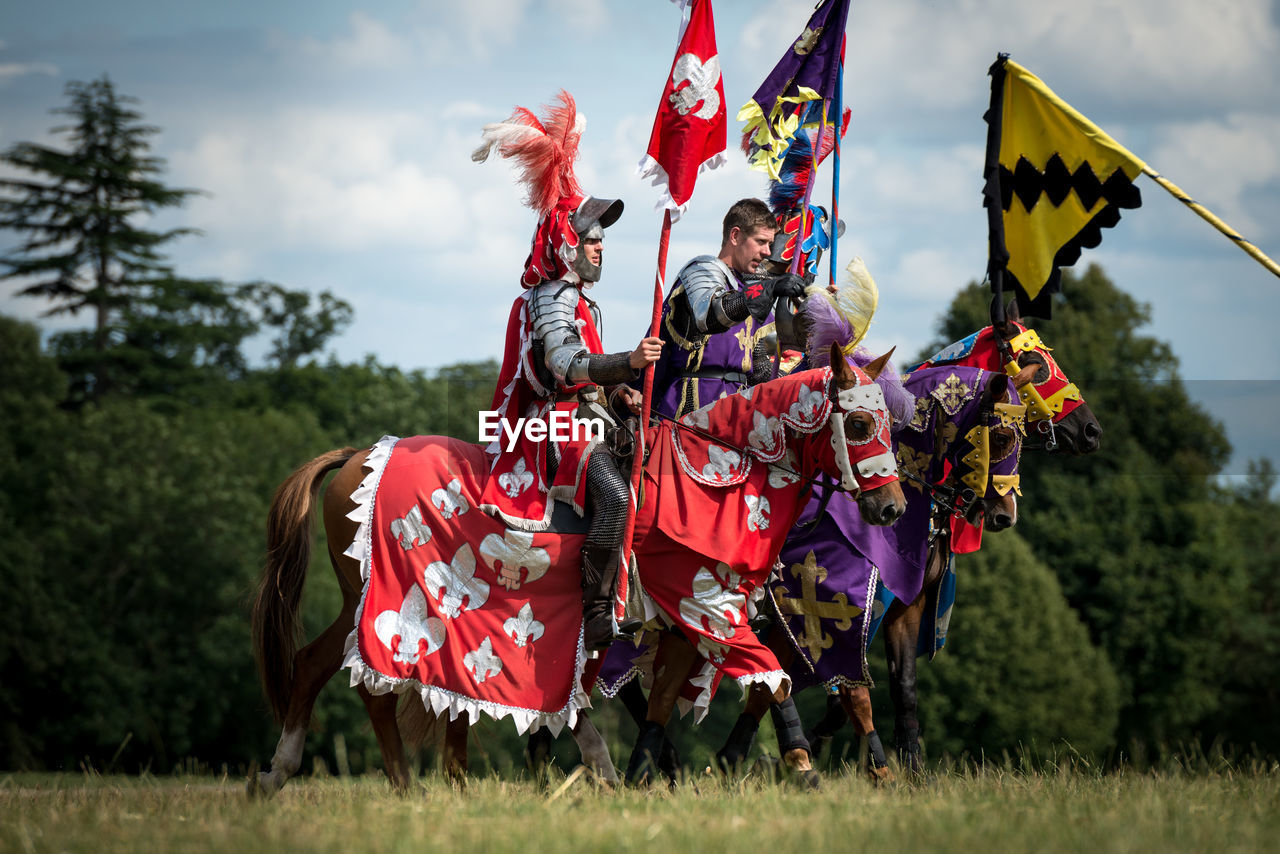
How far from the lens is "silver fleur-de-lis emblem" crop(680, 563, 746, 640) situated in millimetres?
6070

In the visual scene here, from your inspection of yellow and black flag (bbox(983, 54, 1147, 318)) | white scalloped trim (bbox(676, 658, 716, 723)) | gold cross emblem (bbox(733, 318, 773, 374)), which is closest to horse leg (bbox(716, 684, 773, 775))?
white scalloped trim (bbox(676, 658, 716, 723))

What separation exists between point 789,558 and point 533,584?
5.11 ft

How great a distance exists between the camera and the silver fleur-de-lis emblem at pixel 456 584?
6.32m

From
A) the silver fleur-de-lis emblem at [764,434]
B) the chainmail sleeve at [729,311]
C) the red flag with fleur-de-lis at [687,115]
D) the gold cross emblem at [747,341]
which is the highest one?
the red flag with fleur-de-lis at [687,115]

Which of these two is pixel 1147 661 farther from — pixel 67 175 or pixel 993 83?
pixel 67 175

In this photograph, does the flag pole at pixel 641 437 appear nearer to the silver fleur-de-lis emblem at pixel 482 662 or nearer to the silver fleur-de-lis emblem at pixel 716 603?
the silver fleur-de-lis emblem at pixel 716 603

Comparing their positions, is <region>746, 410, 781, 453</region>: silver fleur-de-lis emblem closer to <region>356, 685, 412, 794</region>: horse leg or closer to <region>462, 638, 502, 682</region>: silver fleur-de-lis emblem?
<region>462, 638, 502, 682</region>: silver fleur-de-lis emblem

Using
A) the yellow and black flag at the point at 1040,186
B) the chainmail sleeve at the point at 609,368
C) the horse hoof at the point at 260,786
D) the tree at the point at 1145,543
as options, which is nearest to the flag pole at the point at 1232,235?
the yellow and black flag at the point at 1040,186

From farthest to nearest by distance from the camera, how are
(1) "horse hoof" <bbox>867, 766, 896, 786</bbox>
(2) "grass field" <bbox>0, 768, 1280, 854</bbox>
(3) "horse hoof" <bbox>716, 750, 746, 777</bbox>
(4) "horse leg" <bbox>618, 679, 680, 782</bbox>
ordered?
(4) "horse leg" <bbox>618, 679, 680, 782</bbox> < (3) "horse hoof" <bbox>716, 750, 746, 777</bbox> < (1) "horse hoof" <bbox>867, 766, 896, 786</bbox> < (2) "grass field" <bbox>0, 768, 1280, 854</bbox>

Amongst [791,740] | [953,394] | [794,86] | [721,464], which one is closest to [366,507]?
[721,464]

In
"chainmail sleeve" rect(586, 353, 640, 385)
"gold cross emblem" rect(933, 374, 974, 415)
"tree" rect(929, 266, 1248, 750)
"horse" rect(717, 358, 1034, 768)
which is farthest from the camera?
"tree" rect(929, 266, 1248, 750)

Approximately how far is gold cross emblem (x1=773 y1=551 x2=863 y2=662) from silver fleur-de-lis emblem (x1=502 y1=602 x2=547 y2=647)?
4.86ft

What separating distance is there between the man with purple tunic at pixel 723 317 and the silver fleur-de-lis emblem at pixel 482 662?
156cm

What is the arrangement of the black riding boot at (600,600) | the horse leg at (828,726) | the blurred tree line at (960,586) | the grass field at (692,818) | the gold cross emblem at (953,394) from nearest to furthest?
the grass field at (692,818) → the black riding boot at (600,600) → the gold cross emblem at (953,394) → the horse leg at (828,726) → the blurred tree line at (960,586)
